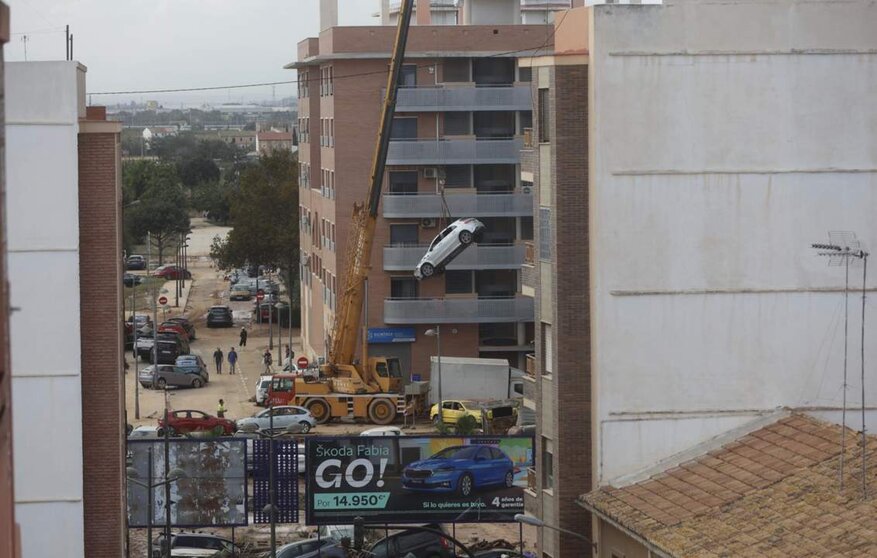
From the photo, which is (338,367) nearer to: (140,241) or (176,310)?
(176,310)

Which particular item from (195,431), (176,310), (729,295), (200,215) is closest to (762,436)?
(729,295)

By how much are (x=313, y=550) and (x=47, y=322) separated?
1040cm

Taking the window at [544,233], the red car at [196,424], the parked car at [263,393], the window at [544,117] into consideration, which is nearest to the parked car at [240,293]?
the parked car at [263,393]

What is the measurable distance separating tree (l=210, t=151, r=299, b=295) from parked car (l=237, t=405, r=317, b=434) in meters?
35.9

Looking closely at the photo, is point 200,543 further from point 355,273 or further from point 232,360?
point 232,360

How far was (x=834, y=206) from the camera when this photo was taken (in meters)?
29.5

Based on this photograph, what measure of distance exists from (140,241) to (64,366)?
10209 cm

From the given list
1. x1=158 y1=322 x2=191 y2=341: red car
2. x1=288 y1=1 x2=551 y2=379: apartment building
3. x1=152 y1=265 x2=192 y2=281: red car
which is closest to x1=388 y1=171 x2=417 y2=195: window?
x1=288 y1=1 x2=551 y2=379: apartment building

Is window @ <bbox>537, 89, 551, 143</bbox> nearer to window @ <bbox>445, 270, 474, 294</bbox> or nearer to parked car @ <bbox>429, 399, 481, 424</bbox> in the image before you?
parked car @ <bbox>429, 399, 481, 424</bbox>

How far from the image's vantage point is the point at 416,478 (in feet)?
115

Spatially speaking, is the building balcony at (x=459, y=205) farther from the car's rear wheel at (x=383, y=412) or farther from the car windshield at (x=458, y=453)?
the car windshield at (x=458, y=453)

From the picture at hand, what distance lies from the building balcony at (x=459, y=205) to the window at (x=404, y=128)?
2154 mm

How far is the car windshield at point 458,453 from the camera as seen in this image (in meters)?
35.5

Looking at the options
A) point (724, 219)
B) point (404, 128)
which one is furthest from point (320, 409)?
point (724, 219)
